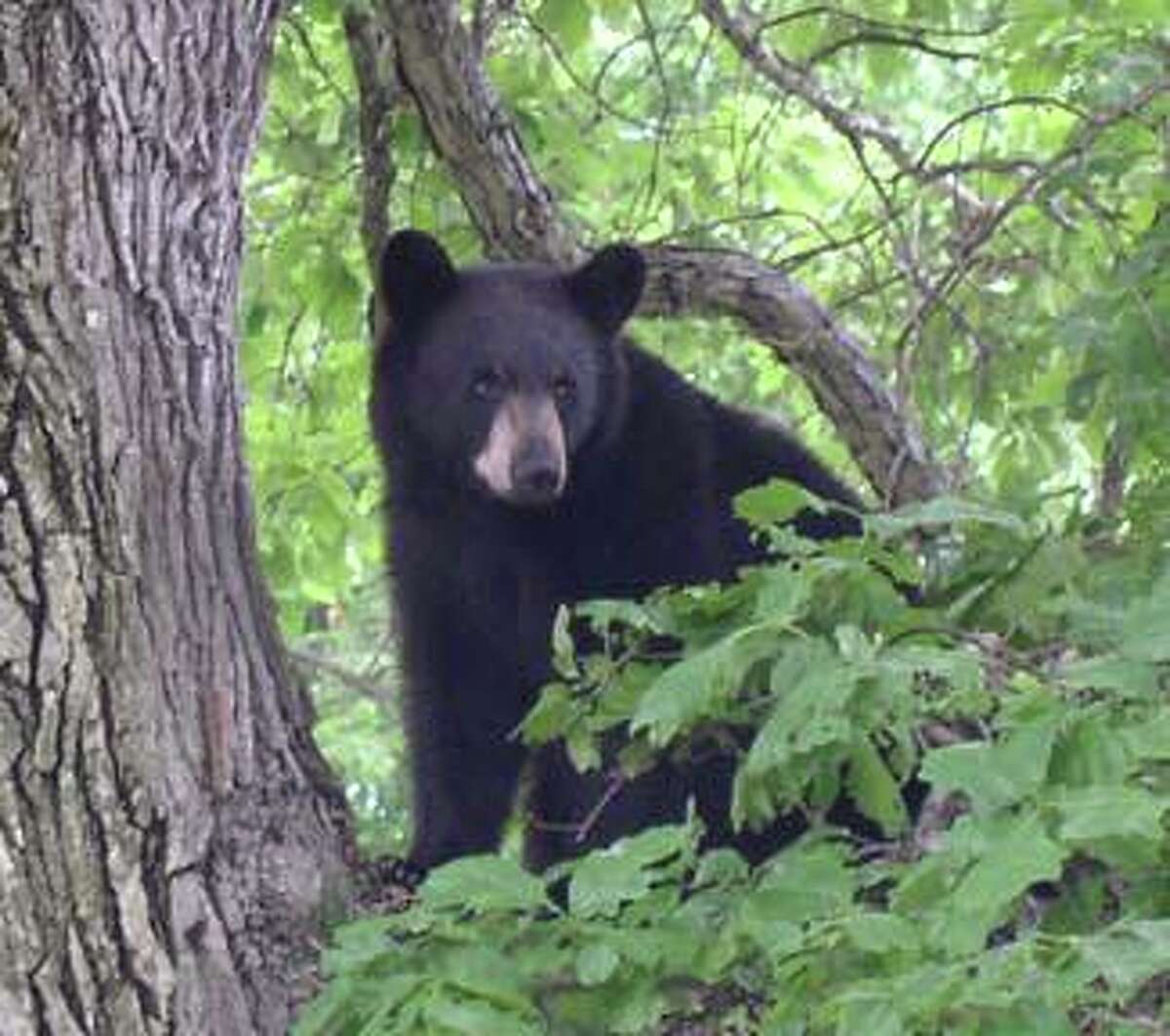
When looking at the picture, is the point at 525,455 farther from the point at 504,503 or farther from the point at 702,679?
the point at 702,679

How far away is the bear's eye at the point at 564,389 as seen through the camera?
545 cm

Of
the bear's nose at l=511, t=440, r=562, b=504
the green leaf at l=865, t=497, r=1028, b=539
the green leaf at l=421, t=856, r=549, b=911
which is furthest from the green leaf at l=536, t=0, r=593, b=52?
the green leaf at l=421, t=856, r=549, b=911

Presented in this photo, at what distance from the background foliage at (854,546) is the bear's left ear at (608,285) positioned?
29 cm

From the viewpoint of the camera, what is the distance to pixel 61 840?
133 inches

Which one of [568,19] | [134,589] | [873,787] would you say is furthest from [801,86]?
[873,787]

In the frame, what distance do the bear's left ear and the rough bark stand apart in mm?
258

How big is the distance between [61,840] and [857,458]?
8.75 ft

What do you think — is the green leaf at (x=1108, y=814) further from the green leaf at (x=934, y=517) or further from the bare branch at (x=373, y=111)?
the bare branch at (x=373, y=111)

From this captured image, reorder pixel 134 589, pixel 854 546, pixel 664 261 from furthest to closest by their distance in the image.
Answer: pixel 664 261 → pixel 134 589 → pixel 854 546

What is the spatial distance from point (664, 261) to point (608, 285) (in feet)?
1.07

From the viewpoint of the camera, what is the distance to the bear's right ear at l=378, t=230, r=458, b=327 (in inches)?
213

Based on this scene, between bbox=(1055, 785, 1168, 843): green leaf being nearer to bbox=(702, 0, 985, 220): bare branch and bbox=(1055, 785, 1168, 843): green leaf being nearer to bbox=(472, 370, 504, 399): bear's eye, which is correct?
bbox=(472, 370, 504, 399): bear's eye

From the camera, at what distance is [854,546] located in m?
3.21

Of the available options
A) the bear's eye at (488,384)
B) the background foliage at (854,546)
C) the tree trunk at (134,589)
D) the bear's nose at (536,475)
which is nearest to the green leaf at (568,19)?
the background foliage at (854,546)
